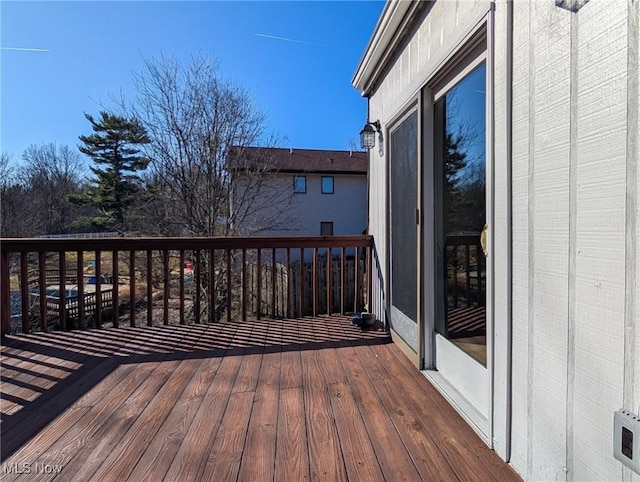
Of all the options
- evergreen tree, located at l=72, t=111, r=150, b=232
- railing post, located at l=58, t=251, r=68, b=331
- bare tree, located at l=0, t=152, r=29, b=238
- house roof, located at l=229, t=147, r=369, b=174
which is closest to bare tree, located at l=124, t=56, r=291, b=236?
house roof, located at l=229, t=147, r=369, b=174

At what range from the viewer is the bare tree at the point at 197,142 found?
7.78 m

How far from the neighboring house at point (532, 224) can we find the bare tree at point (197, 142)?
271 inches

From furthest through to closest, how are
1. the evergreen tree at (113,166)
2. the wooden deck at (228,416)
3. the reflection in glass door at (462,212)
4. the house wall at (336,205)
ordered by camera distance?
the house wall at (336,205)
the evergreen tree at (113,166)
the reflection in glass door at (462,212)
the wooden deck at (228,416)

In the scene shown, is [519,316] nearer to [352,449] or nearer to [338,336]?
[352,449]

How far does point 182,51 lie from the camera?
7543 mm

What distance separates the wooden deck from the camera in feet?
4.21

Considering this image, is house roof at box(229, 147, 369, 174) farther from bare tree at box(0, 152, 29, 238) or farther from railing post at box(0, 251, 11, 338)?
bare tree at box(0, 152, 29, 238)

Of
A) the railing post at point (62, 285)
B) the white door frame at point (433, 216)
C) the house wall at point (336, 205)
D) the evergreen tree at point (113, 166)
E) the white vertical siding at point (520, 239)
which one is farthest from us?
the house wall at point (336, 205)

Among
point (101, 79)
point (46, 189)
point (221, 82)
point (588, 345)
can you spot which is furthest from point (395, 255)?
point (46, 189)

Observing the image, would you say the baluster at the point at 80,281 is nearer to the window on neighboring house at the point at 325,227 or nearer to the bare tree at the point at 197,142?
the bare tree at the point at 197,142

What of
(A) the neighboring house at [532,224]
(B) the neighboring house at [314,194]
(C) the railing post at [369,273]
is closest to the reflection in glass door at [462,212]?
(A) the neighboring house at [532,224]

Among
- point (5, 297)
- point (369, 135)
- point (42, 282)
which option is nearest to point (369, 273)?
point (369, 135)

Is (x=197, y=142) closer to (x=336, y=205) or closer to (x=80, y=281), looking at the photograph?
(x=80, y=281)

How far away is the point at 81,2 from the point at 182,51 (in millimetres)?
3911
